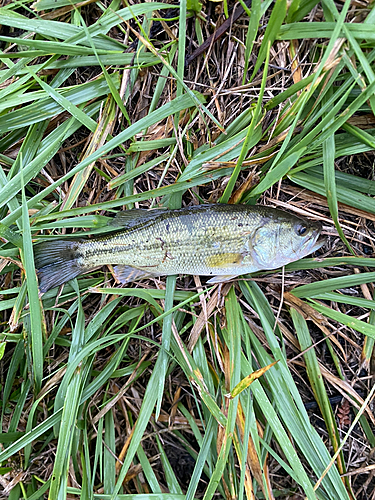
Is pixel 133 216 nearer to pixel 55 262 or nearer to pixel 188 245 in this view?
pixel 188 245

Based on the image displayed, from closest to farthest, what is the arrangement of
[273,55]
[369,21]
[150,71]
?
[369,21] → [273,55] → [150,71]

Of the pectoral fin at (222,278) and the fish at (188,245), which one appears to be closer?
the fish at (188,245)

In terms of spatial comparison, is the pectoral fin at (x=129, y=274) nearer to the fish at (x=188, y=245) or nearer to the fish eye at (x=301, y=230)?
the fish at (x=188, y=245)

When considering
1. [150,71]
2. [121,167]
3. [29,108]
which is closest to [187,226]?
[121,167]

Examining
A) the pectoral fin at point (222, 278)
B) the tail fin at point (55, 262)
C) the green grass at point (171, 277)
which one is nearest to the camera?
the green grass at point (171, 277)

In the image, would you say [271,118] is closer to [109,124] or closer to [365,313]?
[109,124]

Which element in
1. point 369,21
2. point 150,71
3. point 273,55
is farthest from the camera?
point 150,71

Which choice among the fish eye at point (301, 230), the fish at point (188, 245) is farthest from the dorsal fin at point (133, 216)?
the fish eye at point (301, 230)

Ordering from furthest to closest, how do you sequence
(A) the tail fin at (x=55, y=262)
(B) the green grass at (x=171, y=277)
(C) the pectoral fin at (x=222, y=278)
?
(A) the tail fin at (x=55, y=262)
(C) the pectoral fin at (x=222, y=278)
(B) the green grass at (x=171, y=277)
